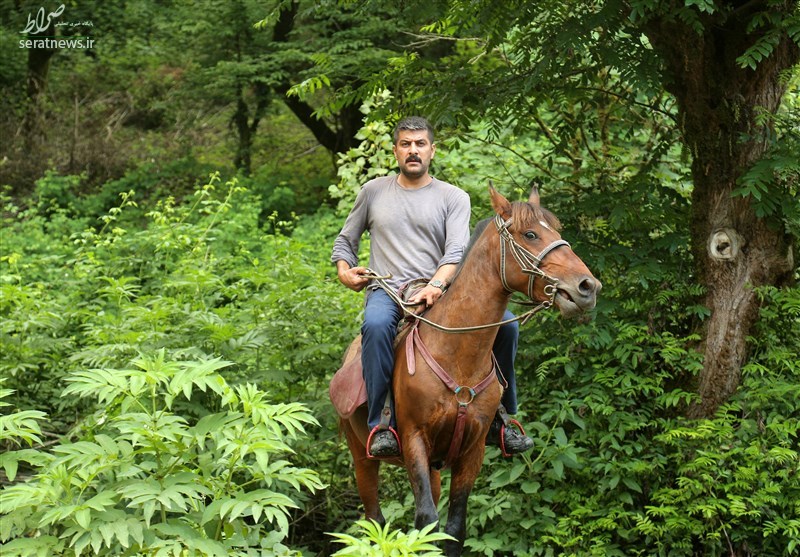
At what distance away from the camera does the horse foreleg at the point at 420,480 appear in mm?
5133

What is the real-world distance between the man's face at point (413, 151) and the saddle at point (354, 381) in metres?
0.69

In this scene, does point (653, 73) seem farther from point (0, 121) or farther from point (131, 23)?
point (131, 23)

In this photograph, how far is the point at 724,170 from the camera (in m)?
6.95

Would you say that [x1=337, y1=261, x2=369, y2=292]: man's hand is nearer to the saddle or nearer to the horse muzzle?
the saddle

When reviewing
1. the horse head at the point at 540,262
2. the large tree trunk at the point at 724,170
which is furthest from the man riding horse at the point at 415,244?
the large tree trunk at the point at 724,170

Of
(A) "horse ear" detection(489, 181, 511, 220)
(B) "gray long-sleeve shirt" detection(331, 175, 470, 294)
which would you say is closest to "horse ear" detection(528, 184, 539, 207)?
(A) "horse ear" detection(489, 181, 511, 220)

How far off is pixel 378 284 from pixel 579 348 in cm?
240

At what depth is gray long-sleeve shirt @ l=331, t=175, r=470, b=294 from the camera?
5691 mm

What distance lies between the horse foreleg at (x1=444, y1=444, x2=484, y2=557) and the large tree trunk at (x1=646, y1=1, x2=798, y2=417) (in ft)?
7.79

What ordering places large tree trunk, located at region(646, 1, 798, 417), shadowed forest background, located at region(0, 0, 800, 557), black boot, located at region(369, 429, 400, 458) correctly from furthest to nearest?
1. large tree trunk, located at region(646, 1, 798, 417)
2. black boot, located at region(369, 429, 400, 458)
3. shadowed forest background, located at region(0, 0, 800, 557)

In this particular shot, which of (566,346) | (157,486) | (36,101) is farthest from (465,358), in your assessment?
(36,101)

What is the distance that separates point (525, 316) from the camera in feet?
16.9

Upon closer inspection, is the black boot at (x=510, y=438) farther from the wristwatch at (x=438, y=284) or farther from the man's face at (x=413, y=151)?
the man's face at (x=413, y=151)

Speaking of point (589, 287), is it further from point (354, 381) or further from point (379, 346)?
point (354, 381)
